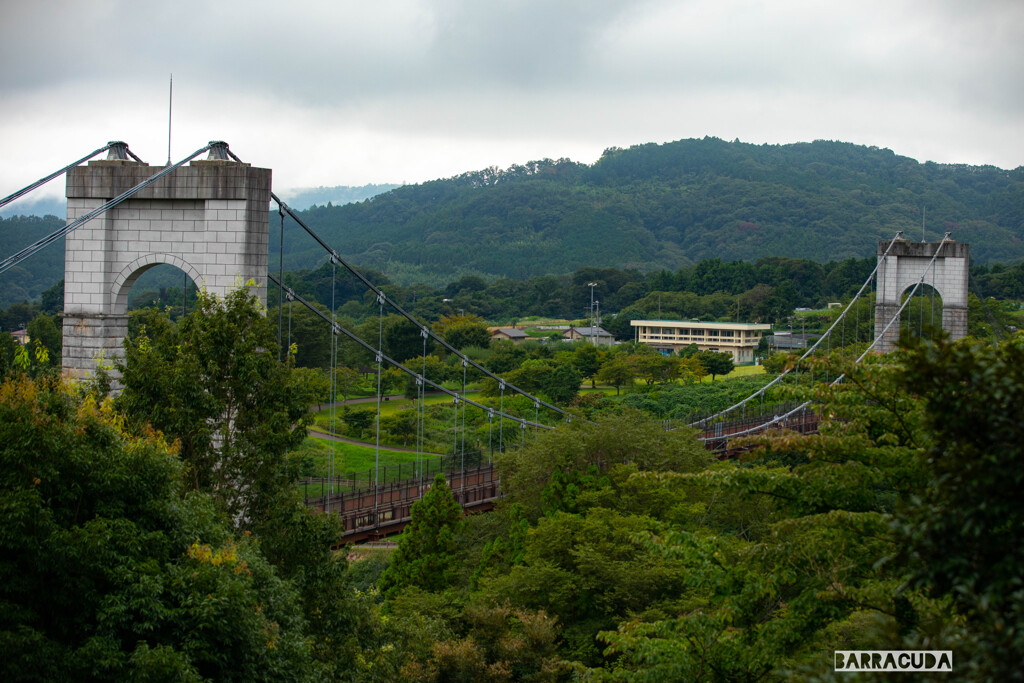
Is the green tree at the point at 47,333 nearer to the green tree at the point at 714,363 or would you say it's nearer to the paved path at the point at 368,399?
the paved path at the point at 368,399

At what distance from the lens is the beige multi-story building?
193 feet

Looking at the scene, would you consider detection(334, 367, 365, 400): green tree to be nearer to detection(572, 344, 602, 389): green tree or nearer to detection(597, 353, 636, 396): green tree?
detection(572, 344, 602, 389): green tree

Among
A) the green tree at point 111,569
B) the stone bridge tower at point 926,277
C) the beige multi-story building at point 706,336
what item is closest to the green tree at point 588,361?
the stone bridge tower at point 926,277

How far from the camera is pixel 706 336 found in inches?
2376

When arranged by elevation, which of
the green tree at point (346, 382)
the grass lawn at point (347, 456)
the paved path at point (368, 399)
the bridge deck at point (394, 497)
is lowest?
the grass lawn at point (347, 456)

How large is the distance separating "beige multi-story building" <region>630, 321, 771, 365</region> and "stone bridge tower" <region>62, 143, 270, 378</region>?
49.5m

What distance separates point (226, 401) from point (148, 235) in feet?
8.76

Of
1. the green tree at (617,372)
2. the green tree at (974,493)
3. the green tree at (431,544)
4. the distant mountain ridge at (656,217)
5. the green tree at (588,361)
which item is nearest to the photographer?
the green tree at (974,493)

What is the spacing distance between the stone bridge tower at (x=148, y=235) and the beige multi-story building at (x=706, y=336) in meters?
49.5

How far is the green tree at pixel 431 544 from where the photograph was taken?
16.5m

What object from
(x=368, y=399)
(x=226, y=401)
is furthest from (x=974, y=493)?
(x=368, y=399)

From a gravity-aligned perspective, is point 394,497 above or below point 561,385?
below

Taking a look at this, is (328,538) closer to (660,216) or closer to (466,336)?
(466,336)

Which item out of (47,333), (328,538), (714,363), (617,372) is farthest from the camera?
(714,363)
